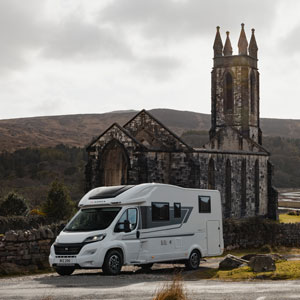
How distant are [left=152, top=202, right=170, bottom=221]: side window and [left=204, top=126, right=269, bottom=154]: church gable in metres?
33.7

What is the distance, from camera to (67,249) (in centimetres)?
2006

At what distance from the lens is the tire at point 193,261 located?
2300cm

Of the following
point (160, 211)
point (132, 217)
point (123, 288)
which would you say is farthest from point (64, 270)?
point (123, 288)

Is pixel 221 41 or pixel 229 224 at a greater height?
pixel 221 41

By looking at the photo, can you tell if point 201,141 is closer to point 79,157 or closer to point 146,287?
point 79,157

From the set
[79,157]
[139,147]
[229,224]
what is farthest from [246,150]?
[79,157]

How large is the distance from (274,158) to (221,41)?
85756 mm

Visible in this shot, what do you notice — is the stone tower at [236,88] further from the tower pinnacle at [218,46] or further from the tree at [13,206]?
the tree at [13,206]

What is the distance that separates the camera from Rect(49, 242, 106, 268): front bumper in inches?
776

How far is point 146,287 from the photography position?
16.7 meters

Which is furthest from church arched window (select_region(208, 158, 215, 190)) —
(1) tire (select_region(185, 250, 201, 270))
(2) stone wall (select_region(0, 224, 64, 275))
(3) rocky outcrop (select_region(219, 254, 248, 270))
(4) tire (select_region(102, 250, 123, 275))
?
(4) tire (select_region(102, 250, 123, 275))

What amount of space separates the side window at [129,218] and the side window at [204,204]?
3.46 metres

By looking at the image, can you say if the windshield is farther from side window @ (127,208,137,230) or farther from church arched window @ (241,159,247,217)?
church arched window @ (241,159,247,217)

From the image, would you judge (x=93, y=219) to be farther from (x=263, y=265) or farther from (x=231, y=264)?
(x=263, y=265)
